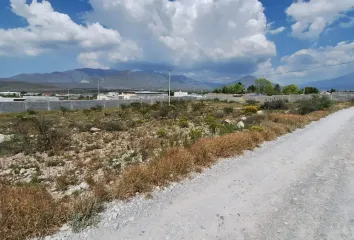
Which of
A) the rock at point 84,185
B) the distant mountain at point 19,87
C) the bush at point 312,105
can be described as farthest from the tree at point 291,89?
Result: the distant mountain at point 19,87

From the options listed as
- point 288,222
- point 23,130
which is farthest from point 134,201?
point 23,130

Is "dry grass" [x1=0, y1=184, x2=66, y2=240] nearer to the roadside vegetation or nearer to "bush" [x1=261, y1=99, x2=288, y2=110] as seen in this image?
the roadside vegetation

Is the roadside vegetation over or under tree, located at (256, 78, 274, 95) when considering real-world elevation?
under

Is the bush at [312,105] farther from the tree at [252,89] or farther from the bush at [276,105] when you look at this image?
the tree at [252,89]

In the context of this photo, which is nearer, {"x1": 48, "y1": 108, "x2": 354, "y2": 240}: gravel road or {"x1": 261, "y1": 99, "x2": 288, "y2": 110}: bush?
{"x1": 48, "y1": 108, "x2": 354, "y2": 240}: gravel road

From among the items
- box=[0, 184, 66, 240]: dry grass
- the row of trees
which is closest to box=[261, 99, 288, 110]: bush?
box=[0, 184, 66, 240]: dry grass

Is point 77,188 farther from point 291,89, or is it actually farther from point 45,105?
point 291,89

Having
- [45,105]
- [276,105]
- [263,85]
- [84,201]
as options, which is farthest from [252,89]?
[84,201]

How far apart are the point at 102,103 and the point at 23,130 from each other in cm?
2624

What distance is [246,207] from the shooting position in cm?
439

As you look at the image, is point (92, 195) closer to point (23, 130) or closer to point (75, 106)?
point (23, 130)

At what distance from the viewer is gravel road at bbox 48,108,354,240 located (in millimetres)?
3617

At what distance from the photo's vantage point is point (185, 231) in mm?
3650

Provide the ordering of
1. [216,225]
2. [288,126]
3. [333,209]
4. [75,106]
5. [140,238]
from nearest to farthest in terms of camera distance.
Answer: [140,238] → [216,225] → [333,209] → [288,126] → [75,106]
